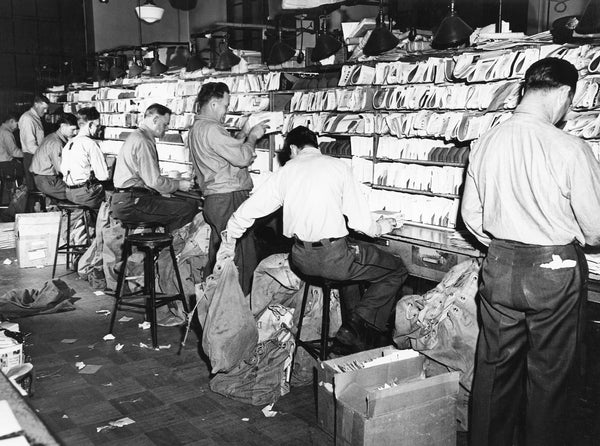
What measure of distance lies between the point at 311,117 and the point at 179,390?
2948 mm

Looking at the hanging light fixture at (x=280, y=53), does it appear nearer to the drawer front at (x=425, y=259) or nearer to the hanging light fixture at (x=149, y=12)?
the drawer front at (x=425, y=259)

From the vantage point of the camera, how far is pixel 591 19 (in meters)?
3.39

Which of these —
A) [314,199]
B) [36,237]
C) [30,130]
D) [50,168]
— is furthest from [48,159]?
[314,199]

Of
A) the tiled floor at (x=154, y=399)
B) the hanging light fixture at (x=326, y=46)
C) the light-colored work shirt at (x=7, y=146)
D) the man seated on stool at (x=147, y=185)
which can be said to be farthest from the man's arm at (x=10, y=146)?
the hanging light fixture at (x=326, y=46)

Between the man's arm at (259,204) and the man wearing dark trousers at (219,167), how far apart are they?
1.22m

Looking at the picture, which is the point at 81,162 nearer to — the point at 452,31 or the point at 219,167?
the point at 219,167

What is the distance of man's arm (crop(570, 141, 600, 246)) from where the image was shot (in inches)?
109

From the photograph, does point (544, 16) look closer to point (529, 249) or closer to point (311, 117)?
point (311, 117)

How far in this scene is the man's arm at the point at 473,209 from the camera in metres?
3.23

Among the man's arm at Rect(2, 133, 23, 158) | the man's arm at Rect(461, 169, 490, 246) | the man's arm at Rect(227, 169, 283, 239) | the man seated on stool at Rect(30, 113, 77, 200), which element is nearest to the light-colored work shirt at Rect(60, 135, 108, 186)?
the man seated on stool at Rect(30, 113, 77, 200)

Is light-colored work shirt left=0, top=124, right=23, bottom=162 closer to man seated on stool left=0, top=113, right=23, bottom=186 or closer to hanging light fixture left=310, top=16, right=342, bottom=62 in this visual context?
man seated on stool left=0, top=113, right=23, bottom=186

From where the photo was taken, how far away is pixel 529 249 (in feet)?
9.55

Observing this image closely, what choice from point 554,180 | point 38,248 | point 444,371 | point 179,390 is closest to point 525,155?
point 554,180

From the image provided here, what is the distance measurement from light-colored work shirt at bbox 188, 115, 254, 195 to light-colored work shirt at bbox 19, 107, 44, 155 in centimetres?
624
